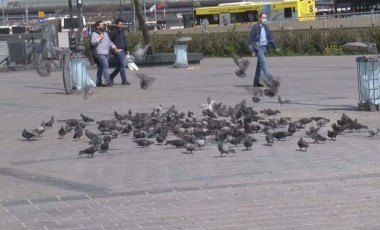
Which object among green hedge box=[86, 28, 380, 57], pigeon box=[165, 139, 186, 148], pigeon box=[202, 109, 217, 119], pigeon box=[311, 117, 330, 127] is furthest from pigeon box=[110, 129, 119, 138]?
green hedge box=[86, 28, 380, 57]

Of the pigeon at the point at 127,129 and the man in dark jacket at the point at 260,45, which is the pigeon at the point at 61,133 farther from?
the man in dark jacket at the point at 260,45

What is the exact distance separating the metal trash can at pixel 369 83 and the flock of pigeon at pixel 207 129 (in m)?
1.64

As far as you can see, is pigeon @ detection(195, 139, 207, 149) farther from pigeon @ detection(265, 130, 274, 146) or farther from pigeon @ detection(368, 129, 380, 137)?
pigeon @ detection(368, 129, 380, 137)

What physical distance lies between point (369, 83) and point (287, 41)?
25.9 m

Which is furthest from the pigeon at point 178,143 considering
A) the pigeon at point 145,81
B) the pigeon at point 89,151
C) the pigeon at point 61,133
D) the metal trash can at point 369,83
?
the pigeon at point 145,81

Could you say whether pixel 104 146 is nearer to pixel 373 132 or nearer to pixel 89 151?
pixel 89 151

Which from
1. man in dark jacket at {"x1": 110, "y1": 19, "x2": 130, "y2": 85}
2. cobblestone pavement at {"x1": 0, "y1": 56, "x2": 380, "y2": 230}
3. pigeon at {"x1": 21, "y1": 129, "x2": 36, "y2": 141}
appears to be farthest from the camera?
man in dark jacket at {"x1": 110, "y1": 19, "x2": 130, "y2": 85}

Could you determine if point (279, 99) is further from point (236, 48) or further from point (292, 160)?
point (236, 48)

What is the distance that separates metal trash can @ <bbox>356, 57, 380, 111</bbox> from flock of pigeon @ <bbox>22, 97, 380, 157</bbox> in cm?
164

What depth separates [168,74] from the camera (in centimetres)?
2759

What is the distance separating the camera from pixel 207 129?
1239 centimetres

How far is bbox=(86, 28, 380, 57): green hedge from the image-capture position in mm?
38469

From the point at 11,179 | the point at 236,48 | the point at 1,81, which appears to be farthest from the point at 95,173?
the point at 236,48

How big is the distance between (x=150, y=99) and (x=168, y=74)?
28.8 ft
